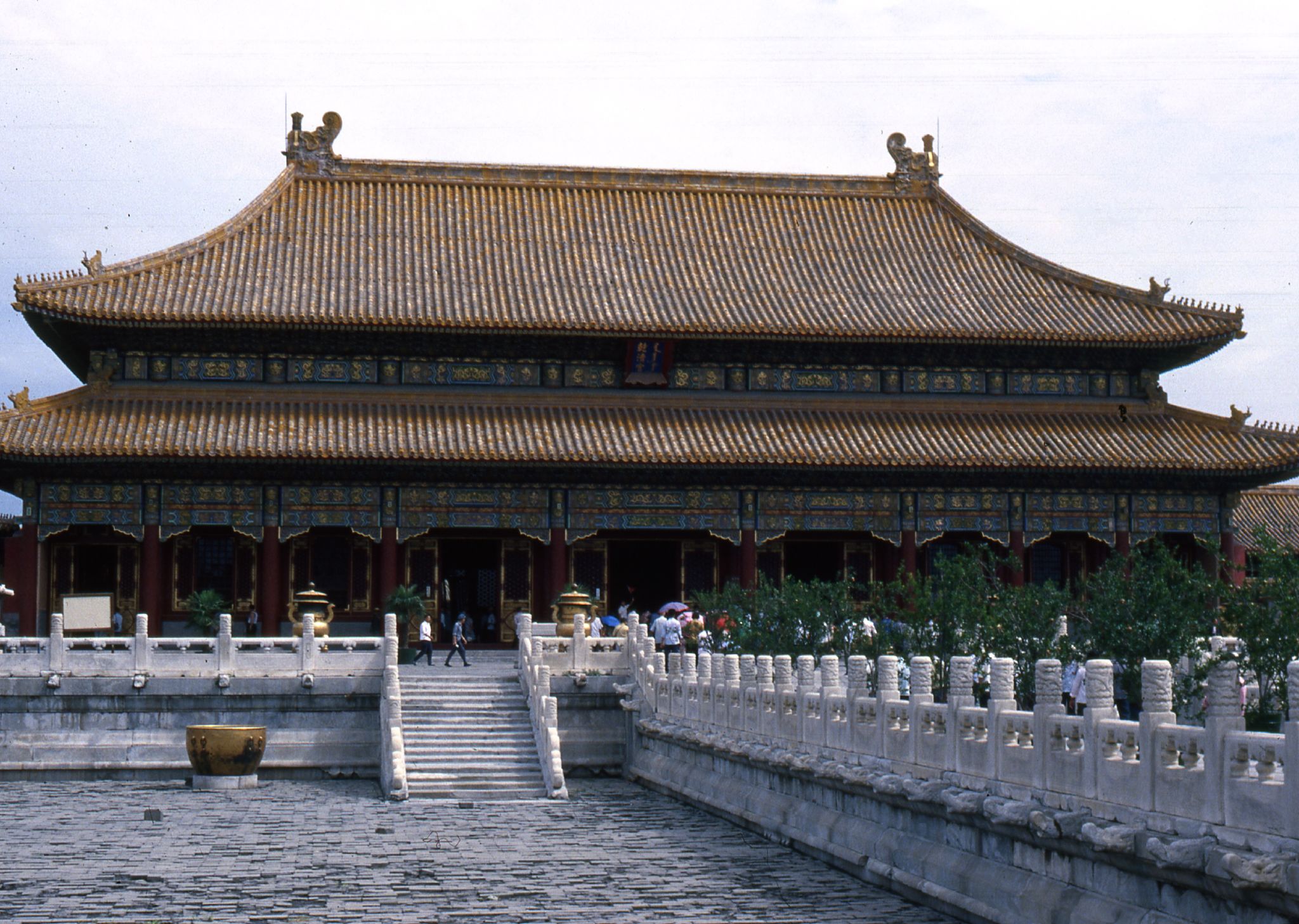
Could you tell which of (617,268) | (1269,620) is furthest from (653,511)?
(1269,620)

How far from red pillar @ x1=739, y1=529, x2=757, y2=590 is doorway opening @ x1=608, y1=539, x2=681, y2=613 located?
2041 mm

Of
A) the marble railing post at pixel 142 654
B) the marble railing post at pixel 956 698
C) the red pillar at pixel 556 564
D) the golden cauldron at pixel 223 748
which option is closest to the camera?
the marble railing post at pixel 956 698

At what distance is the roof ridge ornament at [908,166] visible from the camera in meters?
47.3

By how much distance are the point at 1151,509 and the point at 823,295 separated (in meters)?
9.29

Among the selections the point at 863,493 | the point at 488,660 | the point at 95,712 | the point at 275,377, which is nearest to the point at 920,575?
the point at 863,493

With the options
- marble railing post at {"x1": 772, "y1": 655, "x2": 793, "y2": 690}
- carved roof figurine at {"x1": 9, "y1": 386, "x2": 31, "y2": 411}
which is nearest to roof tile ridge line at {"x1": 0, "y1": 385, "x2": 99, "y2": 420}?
carved roof figurine at {"x1": 9, "y1": 386, "x2": 31, "y2": 411}

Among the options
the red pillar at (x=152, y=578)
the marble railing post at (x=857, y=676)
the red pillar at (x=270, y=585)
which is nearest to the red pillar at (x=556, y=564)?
the red pillar at (x=270, y=585)

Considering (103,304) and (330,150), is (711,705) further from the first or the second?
(330,150)

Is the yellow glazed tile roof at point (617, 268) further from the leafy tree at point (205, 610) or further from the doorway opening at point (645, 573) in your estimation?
the leafy tree at point (205, 610)

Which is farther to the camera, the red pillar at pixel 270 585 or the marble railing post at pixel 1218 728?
the red pillar at pixel 270 585

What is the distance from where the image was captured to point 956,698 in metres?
15.9

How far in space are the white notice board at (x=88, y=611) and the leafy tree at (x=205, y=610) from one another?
2340 millimetres

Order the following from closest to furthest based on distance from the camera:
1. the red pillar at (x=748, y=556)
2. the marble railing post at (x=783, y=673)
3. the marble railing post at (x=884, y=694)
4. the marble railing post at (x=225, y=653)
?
1. the marble railing post at (x=884, y=694)
2. the marble railing post at (x=783, y=673)
3. the marble railing post at (x=225, y=653)
4. the red pillar at (x=748, y=556)

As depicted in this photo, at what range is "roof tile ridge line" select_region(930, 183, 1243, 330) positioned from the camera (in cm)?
4194
